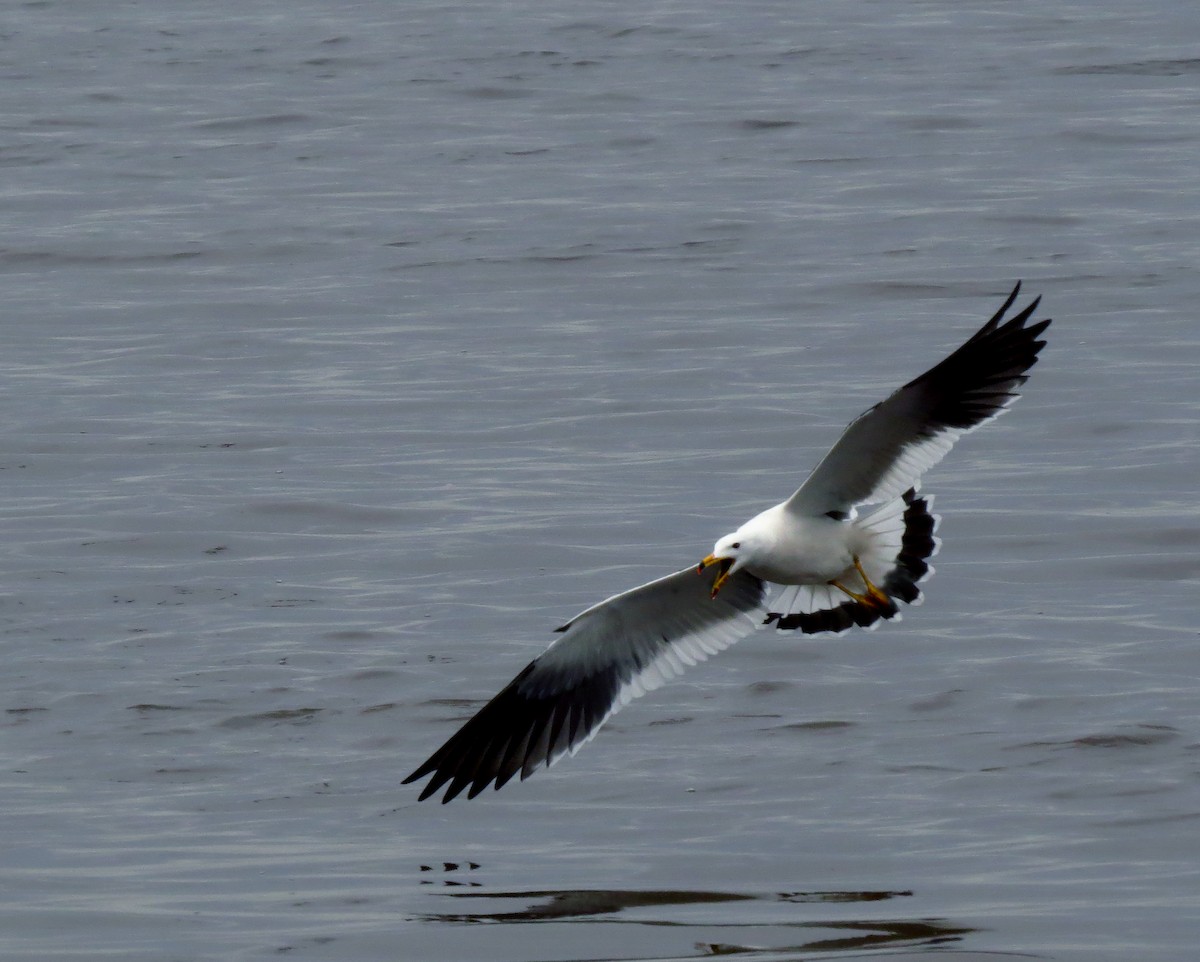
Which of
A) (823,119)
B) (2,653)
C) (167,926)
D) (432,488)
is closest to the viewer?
(167,926)

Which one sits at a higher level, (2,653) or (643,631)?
(643,631)

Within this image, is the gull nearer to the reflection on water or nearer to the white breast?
the white breast

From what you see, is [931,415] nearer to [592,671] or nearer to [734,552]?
[734,552]

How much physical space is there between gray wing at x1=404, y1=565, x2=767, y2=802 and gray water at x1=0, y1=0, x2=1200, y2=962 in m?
0.16

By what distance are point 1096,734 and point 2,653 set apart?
15.0 ft

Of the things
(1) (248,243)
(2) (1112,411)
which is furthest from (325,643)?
(1) (248,243)

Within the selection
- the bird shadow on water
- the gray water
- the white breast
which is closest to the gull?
the white breast

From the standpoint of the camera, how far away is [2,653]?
1011cm

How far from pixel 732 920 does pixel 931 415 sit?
6.74 feet

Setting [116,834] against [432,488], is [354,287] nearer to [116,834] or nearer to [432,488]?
[432,488]

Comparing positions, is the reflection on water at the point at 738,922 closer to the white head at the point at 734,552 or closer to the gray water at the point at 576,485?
the gray water at the point at 576,485

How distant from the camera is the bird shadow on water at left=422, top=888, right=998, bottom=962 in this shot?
665 centimetres

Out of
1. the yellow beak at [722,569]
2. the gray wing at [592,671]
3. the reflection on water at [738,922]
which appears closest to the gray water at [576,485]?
the reflection on water at [738,922]

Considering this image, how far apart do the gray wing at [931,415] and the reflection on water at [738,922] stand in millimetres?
1577
